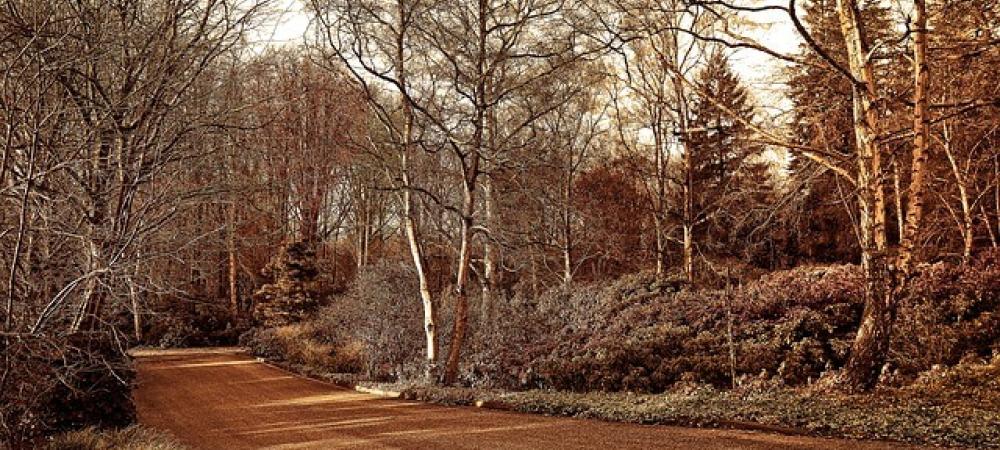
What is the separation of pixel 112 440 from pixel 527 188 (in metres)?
8.25

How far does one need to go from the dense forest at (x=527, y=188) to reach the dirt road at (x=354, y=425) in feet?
5.32

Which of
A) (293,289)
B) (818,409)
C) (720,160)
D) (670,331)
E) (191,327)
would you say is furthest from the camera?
(191,327)

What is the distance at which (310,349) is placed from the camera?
18.8m

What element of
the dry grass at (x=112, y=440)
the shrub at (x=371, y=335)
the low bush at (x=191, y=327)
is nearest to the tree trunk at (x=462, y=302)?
the shrub at (x=371, y=335)

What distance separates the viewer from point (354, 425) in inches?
383

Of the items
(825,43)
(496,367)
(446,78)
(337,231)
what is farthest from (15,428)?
(337,231)

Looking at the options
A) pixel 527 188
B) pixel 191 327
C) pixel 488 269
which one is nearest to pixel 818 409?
pixel 527 188

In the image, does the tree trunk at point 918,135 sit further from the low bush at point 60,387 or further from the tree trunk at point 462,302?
the low bush at point 60,387

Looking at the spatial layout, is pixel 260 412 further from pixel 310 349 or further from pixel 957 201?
pixel 957 201

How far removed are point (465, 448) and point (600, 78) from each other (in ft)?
42.5

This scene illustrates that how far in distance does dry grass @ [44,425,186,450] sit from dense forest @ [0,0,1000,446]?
43cm

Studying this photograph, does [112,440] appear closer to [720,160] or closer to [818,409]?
[818,409]

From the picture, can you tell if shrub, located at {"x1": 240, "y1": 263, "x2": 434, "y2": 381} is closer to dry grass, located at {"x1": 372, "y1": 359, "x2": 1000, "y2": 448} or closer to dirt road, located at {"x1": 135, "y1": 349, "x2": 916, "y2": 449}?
dirt road, located at {"x1": 135, "y1": 349, "x2": 916, "y2": 449}

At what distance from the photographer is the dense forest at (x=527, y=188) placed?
24.1 feet
